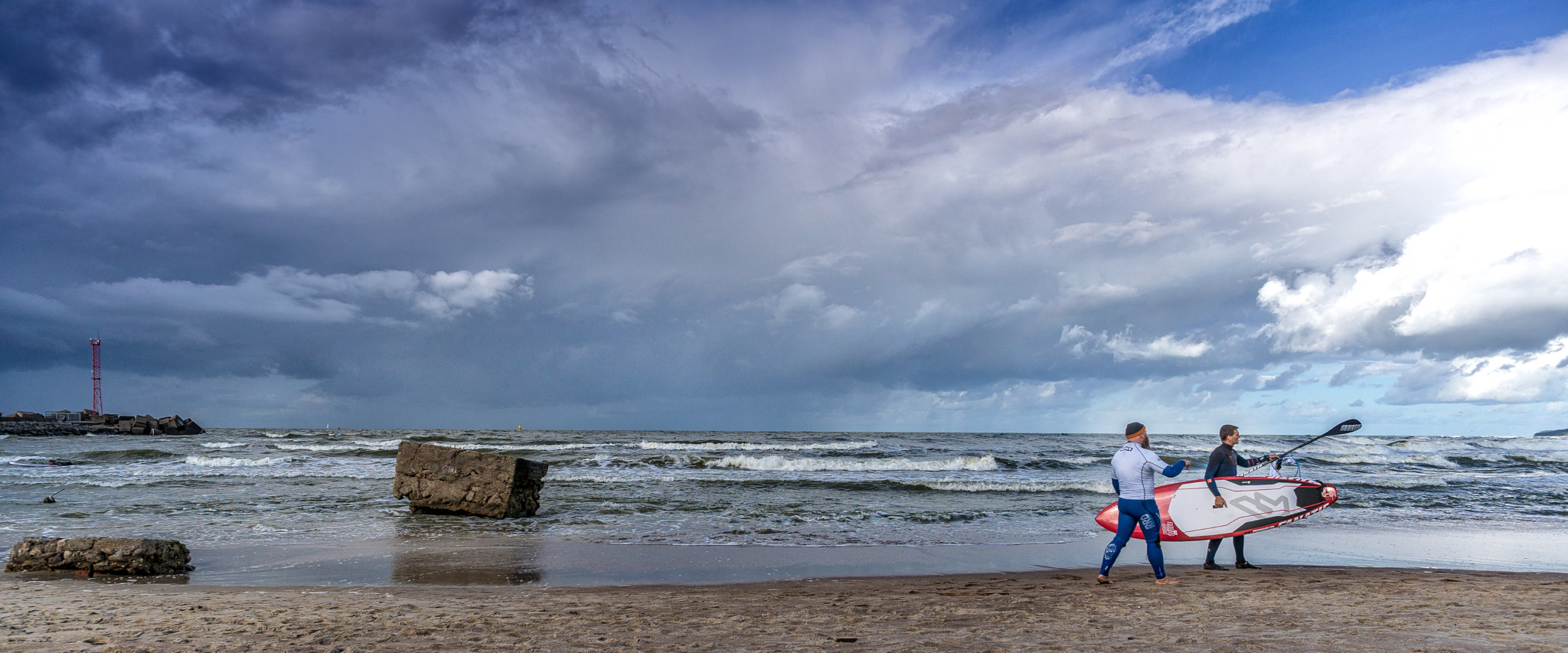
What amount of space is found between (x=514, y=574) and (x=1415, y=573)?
11217 mm

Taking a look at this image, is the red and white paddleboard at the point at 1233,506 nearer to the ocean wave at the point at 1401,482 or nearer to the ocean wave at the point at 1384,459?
the ocean wave at the point at 1401,482

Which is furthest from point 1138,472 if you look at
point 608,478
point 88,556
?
point 608,478

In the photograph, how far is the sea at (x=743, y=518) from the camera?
10438mm

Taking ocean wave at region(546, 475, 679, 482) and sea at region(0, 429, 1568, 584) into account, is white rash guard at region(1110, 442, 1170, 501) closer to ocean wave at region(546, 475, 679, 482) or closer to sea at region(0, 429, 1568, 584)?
sea at region(0, 429, 1568, 584)

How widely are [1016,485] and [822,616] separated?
1641 centimetres

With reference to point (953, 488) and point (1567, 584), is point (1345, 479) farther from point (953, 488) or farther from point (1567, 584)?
point (1567, 584)

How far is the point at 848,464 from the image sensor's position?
3077 centimetres

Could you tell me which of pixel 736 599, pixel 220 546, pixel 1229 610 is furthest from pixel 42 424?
pixel 1229 610

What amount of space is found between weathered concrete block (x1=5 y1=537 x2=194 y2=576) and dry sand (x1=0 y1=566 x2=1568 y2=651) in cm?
49

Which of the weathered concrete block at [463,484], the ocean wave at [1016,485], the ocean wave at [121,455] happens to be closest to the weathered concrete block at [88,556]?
the weathered concrete block at [463,484]

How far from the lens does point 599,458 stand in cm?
3216

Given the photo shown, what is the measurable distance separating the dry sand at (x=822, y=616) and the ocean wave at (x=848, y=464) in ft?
65.8

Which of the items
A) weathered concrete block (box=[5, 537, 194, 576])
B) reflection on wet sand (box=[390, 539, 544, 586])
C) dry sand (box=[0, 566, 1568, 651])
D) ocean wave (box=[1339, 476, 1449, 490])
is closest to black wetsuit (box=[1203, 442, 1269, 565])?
dry sand (box=[0, 566, 1568, 651])

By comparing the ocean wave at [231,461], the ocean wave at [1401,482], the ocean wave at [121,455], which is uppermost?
the ocean wave at [121,455]
